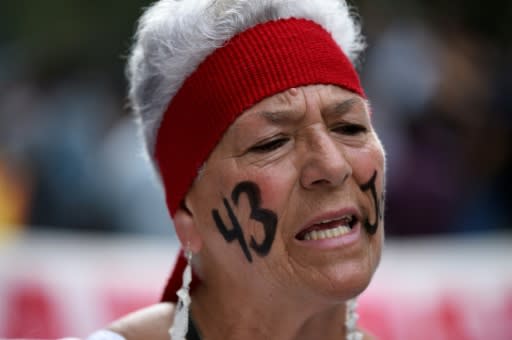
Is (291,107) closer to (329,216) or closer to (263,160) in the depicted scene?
(263,160)

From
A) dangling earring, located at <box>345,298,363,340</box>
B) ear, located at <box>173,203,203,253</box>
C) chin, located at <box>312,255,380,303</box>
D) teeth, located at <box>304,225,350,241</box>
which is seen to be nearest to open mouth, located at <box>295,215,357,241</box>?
teeth, located at <box>304,225,350,241</box>

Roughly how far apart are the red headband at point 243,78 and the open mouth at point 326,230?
416mm

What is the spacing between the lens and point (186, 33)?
2.77 meters

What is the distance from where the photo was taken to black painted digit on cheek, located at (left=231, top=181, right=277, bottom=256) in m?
2.62

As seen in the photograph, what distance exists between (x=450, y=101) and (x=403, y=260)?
1.55m

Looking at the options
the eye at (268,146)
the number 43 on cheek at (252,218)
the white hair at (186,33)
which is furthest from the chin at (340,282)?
the white hair at (186,33)

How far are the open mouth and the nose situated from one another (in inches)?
4.8

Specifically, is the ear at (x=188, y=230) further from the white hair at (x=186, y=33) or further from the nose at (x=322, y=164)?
the nose at (x=322, y=164)

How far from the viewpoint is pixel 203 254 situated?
9.57 feet

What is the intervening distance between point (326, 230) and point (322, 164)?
0.69ft

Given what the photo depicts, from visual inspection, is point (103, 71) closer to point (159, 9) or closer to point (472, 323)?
point (472, 323)

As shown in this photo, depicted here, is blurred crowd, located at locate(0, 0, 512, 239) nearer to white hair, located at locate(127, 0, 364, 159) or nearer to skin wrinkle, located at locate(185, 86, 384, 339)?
white hair, located at locate(127, 0, 364, 159)

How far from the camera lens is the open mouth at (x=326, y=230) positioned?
2600 mm

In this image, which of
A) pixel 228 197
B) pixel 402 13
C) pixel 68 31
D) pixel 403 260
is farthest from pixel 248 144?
pixel 68 31
